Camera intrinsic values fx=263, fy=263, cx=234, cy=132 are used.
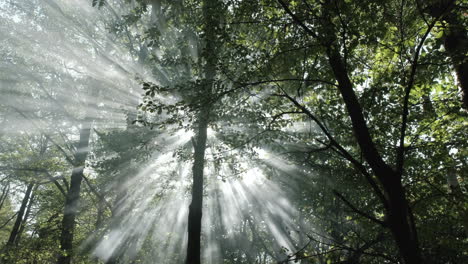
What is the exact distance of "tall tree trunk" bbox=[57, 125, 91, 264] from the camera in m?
10.2

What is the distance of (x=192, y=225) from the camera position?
353 inches

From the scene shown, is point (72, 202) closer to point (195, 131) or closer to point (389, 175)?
point (195, 131)

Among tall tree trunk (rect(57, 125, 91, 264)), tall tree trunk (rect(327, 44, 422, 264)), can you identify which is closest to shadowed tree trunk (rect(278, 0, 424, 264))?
tall tree trunk (rect(327, 44, 422, 264))

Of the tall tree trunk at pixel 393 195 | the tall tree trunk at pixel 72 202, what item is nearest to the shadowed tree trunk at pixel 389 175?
the tall tree trunk at pixel 393 195

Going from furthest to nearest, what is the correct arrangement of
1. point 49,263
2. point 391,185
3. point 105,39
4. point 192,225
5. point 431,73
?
point 105,39 < point 49,263 < point 192,225 < point 431,73 < point 391,185

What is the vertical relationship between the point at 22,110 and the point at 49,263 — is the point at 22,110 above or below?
above

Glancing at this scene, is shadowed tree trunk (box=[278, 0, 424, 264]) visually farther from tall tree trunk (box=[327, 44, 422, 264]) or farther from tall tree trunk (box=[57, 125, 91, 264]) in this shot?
tall tree trunk (box=[57, 125, 91, 264])

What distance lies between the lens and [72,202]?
1180 cm

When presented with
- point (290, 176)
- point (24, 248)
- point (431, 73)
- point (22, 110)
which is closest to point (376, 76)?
point (431, 73)

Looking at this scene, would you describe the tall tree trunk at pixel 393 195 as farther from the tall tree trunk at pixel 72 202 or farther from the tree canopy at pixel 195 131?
the tall tree trunk at pixel 72 202

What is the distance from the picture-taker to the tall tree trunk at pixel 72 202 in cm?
1020

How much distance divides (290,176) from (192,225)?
20.1 feet

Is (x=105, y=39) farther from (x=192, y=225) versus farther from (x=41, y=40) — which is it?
(x=192, y=225)

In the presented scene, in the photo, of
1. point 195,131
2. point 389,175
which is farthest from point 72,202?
point 389,175
